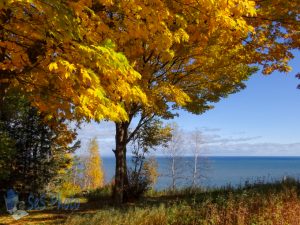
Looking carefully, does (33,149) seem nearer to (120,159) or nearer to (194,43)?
(120,159)

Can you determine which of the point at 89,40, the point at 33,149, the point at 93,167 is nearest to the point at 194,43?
the point at 89,40

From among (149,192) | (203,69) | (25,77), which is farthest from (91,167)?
(25,77)

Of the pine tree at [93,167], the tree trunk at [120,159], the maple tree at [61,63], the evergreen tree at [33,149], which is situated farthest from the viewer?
the pine tree at [93,167]

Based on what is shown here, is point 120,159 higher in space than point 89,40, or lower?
lower

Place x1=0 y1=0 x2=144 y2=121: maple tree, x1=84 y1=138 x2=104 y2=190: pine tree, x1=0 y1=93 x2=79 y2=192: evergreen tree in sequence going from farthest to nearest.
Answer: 1. x1=84 y1=138 x2=104 y2=190: pine tree
2. x1=0 y1=93 x2=79 y2=192: evergreen tree
3. x1=0 y1=0 x2=144 y2=121: maple tree

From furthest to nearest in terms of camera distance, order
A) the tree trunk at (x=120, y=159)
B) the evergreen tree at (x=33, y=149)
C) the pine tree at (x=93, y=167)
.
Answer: the pine tree at (x=93, y=167)
the evergreen tree at (x=33, y=149)
the tree trunk at (x=120, y=159)

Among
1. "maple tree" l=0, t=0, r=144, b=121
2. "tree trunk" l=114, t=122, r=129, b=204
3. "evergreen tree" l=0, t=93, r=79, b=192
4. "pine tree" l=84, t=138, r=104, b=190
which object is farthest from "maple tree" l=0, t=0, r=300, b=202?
"pine tree" l=84, t=138, r=104, b=190

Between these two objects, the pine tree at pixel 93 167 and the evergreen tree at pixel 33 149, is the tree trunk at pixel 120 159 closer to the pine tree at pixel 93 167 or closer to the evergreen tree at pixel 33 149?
the evergreen tree at pixel 33 149

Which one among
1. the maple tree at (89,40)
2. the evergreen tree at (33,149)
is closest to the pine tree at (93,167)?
the evergreen tree at (33,149)

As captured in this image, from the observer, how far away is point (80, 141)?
60.0 feet

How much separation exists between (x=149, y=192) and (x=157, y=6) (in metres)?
13.8

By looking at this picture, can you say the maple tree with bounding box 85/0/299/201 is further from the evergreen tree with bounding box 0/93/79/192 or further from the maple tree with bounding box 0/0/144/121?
the evergreen tree with bounding box 0/93/79/192

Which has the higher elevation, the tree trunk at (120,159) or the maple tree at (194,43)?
the maple tree at (194,43)

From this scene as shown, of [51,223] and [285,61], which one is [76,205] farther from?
[285,61]
